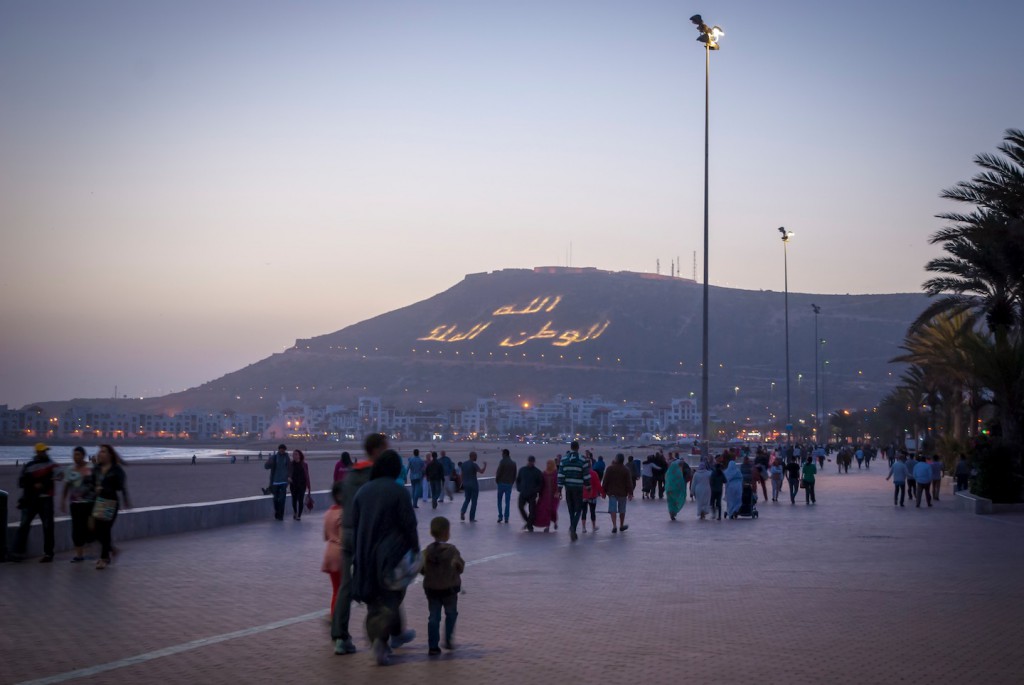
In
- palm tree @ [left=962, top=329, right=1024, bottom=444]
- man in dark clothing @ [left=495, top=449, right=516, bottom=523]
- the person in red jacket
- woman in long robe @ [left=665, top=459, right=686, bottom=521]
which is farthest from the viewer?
palm tree @ [left=962, top=329, right=1024, bottom=444]

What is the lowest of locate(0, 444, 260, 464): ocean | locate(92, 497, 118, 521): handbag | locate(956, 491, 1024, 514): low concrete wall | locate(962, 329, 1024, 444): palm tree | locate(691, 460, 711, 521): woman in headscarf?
locate(0, 444, 260, 464): ocean

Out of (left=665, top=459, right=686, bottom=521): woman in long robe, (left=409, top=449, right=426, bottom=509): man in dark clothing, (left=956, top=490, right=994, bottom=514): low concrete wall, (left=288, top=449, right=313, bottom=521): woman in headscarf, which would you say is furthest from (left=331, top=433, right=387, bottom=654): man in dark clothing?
(left=956, top=490, right=994, bottom=514): low concrete wall

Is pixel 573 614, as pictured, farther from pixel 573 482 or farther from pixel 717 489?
pixel 717 489

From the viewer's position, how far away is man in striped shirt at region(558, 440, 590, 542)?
64.0 ft

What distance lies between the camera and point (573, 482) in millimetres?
19562

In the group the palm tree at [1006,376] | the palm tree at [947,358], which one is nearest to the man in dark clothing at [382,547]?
the palm tree at [1006,376]

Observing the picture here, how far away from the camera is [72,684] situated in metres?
7.49

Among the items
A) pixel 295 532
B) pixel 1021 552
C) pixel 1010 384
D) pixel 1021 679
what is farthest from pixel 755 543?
pixel 1010 384

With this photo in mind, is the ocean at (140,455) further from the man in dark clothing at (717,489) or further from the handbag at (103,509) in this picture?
the handbag at (103,509)

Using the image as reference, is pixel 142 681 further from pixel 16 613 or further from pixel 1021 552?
pixel 1021 552

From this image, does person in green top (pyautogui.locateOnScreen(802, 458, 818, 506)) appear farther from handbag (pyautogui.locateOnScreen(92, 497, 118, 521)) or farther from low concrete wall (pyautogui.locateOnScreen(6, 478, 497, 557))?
handbag (pyautogui.locateOnScreen(92, 497, 118, 521))

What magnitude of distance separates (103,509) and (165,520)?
5.08m

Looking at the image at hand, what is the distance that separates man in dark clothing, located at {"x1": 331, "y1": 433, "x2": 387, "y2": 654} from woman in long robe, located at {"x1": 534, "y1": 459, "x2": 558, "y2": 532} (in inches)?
468

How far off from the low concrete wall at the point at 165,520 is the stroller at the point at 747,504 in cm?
960
